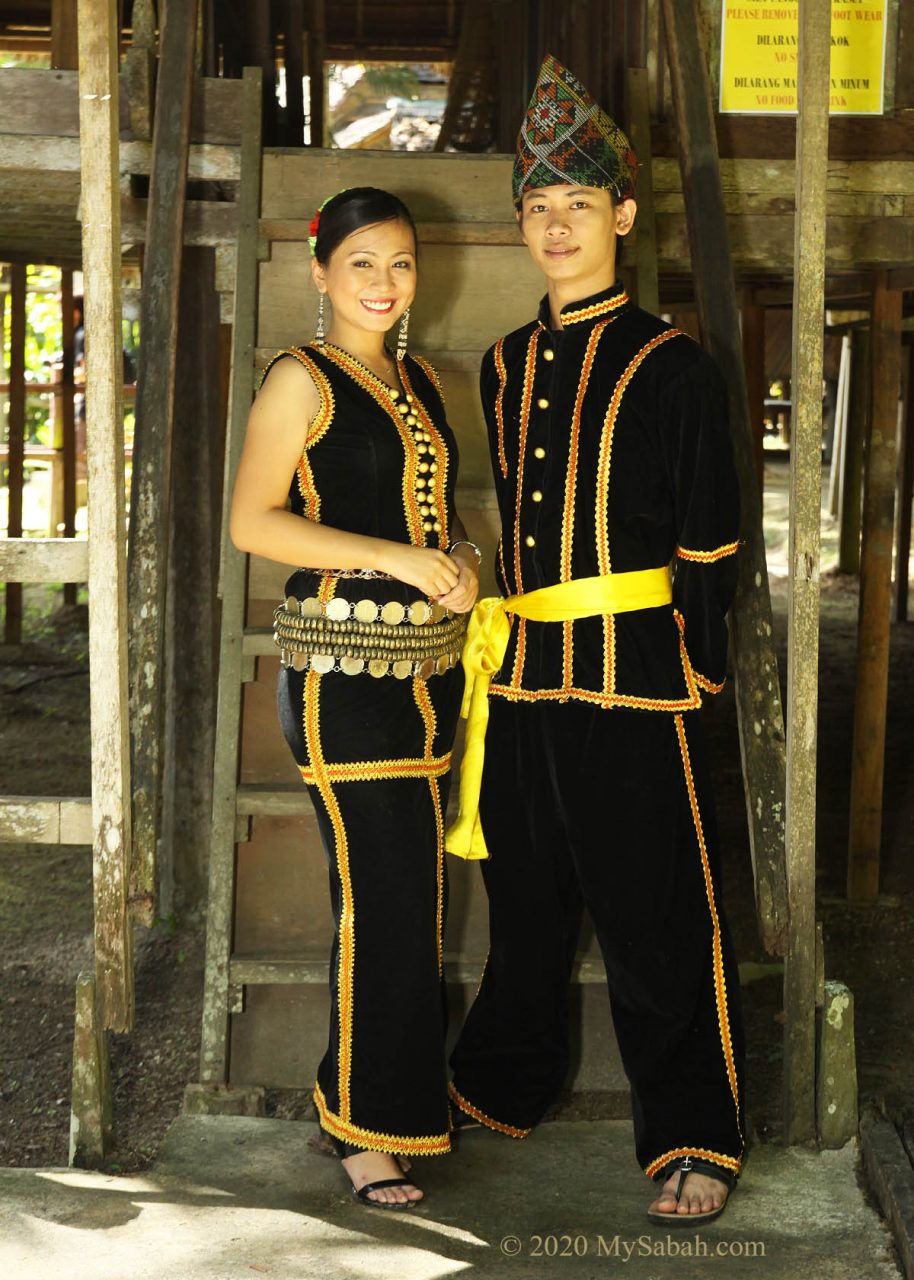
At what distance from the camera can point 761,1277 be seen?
2.73m

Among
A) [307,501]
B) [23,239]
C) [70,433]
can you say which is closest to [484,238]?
[307,501]

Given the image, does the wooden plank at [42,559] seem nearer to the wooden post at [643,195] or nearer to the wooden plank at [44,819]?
the wooden plank at [44,819]

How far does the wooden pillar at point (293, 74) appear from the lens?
734 centimetres

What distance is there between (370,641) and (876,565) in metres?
3.24

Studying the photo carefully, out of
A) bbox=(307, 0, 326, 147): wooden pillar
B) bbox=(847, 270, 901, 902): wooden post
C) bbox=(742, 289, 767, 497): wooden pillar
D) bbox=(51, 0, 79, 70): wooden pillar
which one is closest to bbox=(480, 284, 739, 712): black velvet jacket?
bbox=(847, 270, 901, 902): wooden post

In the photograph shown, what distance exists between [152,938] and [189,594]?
1.26 m

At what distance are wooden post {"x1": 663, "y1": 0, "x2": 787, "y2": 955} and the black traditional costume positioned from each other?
2.36 ft

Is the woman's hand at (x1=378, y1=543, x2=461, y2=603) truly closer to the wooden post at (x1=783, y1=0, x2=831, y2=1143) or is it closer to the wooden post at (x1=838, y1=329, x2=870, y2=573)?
the wooden post at (x1=783, y1=0, x2=831, y2=1143)

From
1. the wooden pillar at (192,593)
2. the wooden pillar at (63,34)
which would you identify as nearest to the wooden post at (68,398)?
the wooden pillar at (63,34)

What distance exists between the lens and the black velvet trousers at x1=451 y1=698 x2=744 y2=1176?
300 cm

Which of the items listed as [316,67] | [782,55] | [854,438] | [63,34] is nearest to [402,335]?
[782,55]

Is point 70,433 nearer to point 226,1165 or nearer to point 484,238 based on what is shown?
point 484,238

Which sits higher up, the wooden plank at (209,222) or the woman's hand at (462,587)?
the wooden plank at (209,222)

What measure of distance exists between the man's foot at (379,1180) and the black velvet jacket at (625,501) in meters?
0.98
